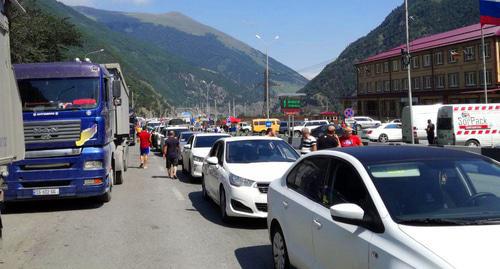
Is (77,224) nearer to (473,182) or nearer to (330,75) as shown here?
(473,182)

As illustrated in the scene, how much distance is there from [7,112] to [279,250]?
3587 millimetres

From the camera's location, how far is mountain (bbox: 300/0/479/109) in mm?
145000

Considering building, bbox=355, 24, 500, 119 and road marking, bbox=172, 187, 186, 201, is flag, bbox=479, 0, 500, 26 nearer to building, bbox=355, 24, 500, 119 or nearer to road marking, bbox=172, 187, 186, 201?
road marking, bbox=172, 187, 186, 201

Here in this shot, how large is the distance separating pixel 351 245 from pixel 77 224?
7.03m

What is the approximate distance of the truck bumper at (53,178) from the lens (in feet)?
36.4

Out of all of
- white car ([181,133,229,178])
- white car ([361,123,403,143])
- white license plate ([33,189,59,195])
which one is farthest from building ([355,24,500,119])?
white license plate ([33,189,59,195])

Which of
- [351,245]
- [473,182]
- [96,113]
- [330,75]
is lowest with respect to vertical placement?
[351,245]

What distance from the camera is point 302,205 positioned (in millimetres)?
5328

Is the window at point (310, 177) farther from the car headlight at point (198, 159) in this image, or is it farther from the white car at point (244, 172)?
the car headlight at point (198, 159)

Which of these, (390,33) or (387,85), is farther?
(390,33)

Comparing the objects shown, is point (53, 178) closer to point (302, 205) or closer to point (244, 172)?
point (244, 172)

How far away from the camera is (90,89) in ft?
39.0

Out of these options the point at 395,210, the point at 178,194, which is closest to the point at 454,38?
the point at 178,194

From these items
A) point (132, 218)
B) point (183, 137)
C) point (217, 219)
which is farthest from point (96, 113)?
point (183, 137)
